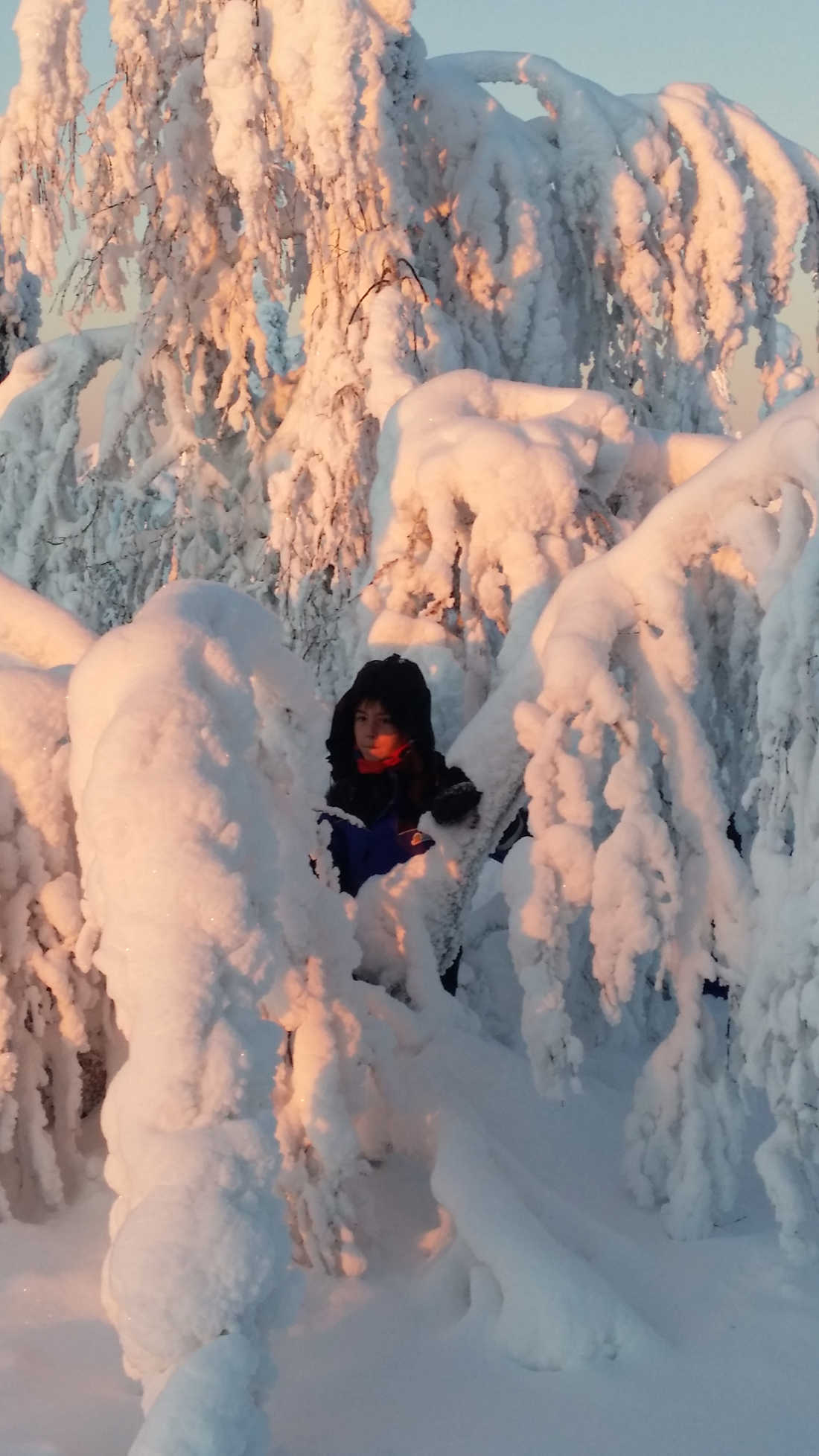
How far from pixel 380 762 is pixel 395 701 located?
0.63ft

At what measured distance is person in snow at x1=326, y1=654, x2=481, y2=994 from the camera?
3582 millimetres

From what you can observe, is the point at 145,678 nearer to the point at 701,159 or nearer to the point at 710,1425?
the point at 710,1425

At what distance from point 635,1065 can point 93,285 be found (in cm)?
505

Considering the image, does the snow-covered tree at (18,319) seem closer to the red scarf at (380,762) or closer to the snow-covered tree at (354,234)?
the snow-covered tree at (354,234)

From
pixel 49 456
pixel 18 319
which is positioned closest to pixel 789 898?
pixel 49 456

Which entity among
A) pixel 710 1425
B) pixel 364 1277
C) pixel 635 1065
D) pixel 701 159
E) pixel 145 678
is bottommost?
pixel 635 1065

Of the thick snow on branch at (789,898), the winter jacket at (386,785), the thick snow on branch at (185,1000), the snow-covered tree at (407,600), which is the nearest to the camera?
the thick snow on branch at (185,1000)

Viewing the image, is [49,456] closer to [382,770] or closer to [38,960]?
[382,770]

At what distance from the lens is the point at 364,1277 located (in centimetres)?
257

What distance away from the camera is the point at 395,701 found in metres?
3.68

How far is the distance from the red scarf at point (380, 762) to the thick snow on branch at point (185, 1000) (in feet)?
4.63

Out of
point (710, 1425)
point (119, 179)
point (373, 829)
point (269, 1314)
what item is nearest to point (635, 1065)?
point (373, 829)

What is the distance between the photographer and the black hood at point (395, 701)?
12.1 feet

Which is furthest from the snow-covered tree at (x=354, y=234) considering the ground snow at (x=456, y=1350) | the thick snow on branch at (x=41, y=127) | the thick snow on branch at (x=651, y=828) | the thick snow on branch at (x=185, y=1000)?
the thick snow on branch at (x=185, y=1000)
